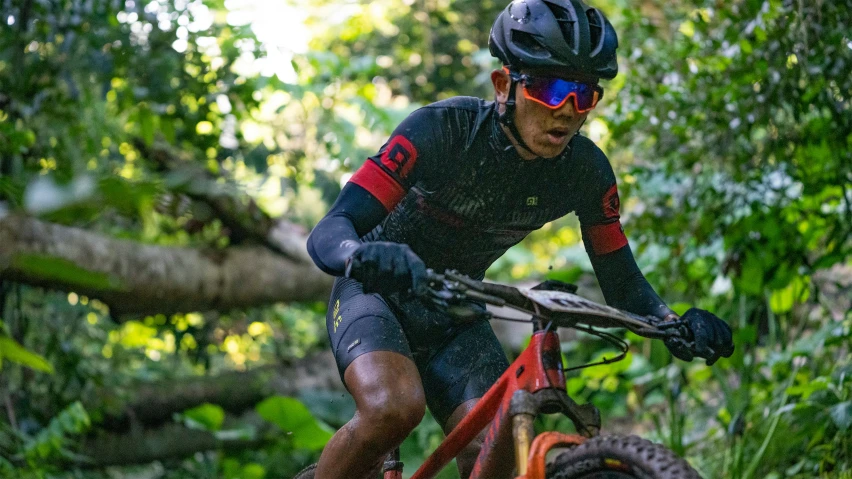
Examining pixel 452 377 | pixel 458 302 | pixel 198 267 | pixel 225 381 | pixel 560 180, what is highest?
pixel 560 180

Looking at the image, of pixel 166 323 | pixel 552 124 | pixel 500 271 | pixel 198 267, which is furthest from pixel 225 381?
pixel 552 124

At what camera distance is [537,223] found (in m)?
3.32

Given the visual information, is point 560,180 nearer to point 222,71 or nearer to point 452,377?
point 452,377

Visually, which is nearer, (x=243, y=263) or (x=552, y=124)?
(x=552, y=124)

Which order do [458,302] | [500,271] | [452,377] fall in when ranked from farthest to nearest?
1. [500,271]
2. [452,377]
3. [458,302]

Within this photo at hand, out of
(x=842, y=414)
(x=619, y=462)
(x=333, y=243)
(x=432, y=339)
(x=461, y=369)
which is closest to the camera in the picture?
(x=619, y=462)

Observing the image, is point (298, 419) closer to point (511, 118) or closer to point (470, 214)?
point (470, 214)

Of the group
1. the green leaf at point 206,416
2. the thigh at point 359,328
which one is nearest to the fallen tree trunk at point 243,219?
the green leaf at point 206,416

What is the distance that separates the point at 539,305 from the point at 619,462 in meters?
0.49

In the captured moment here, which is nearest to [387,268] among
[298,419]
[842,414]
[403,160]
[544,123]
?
[403,160]

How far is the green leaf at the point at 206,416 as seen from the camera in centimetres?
684

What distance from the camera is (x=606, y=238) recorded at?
3.27 m

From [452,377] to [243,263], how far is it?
4392 millimetres

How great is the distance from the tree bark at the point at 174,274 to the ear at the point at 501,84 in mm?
3030
